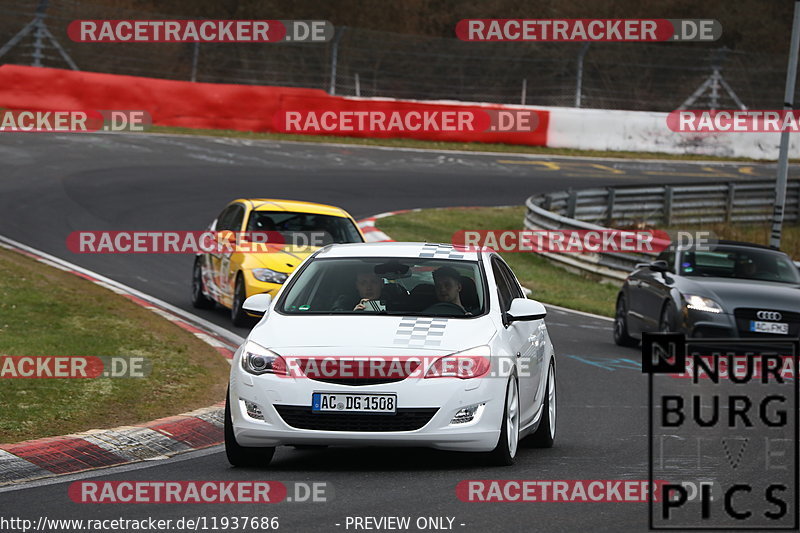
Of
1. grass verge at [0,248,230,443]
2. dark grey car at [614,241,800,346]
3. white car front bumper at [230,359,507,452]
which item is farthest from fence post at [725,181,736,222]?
white car front bumper at [230,359,507,452]

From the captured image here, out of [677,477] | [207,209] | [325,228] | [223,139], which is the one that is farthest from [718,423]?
[223,139]

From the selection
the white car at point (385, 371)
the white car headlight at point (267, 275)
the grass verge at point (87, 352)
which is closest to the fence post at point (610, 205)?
the grass verge at point (87, 352)

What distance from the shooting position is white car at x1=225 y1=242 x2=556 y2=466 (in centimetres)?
812

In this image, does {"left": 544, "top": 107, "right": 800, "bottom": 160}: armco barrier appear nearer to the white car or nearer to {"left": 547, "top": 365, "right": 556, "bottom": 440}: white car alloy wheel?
{"left": 547, "top": 365, "right": 556, "bottom": 440}: white car alloy wheel

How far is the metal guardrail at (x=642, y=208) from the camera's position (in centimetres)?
2539

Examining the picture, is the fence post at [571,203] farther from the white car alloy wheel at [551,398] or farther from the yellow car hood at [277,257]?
the white car alloy wheel at [551,398]

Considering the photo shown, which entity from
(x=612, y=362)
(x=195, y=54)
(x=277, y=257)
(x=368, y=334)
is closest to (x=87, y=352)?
(x=277, y=257)

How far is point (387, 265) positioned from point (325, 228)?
24.3 ft

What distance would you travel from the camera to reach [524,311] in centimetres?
A: 904

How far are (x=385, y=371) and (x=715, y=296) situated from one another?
27.0ft

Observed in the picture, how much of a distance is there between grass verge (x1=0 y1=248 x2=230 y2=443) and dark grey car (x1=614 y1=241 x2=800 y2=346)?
544cm

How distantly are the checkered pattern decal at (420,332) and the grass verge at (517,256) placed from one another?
12013 mm

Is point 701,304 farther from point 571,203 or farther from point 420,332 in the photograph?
point 571,203

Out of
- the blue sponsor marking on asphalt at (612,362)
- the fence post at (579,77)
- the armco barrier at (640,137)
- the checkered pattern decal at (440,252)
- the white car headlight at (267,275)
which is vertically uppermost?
the fence post at (579,77)
